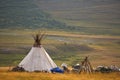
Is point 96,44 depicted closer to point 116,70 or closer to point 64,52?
point 64,52

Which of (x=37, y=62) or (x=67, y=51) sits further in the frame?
(x=67, y=51)

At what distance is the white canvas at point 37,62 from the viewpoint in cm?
4634

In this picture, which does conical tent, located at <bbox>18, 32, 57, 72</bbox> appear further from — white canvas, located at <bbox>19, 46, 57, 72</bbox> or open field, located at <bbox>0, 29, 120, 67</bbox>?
open field, located at <bbox>0, 29, 120, 67</bbox>

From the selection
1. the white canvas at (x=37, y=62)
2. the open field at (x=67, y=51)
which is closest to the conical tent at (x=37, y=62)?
the white canvas at (x=37, y=62)

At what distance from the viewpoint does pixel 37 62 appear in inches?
1837

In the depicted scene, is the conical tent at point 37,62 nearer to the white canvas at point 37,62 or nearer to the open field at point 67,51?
the white canvas at point 37,62

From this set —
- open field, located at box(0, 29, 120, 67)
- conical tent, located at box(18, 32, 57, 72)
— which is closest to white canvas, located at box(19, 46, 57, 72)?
conical tent, located at box(18, 32, 57, 72)

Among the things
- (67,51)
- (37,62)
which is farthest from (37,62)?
(67,51)

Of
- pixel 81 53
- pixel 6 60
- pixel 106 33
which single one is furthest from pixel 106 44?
pixel 6 60

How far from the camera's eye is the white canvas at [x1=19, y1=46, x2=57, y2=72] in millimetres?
46344

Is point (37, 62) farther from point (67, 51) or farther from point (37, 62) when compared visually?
point (67, 51)

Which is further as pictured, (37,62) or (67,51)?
(67,51)

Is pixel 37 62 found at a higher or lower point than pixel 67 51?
lower

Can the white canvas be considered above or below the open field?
below
